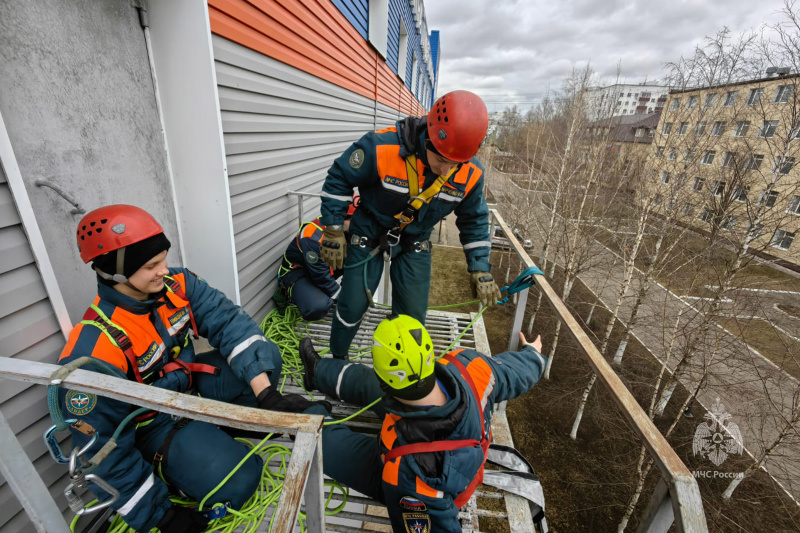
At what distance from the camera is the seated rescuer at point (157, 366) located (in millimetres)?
1589

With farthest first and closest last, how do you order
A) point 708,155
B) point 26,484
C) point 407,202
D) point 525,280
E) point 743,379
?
point 708,155 < point 743,379 < point 407,202 < point 525,280 < point 26,484

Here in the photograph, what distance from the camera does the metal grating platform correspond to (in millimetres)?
2307

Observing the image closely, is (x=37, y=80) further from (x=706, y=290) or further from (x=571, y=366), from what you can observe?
(x=571, y=366)

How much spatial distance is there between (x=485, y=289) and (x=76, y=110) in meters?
2.90

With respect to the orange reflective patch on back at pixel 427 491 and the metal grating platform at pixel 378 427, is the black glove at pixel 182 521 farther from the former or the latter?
the orange reflective patch on back at pixel 427 491

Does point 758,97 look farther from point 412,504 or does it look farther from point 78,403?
point 78,403

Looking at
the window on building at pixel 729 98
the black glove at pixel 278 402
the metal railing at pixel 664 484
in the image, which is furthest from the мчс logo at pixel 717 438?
the black glove at pixel 278 402

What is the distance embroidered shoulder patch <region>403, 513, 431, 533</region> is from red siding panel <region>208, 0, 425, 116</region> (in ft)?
11.0

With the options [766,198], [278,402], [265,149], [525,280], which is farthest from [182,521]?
[766,198]

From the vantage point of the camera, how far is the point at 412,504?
170cm

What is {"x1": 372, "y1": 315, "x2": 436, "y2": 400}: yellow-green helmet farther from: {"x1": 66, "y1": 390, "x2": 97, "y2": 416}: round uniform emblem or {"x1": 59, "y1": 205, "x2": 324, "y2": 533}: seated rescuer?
{"x1": 66, "y1": 390, "x2": 97, "y2": 416}: round uniform emblem

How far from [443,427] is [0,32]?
8.70ft

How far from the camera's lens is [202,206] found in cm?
Answer: 271

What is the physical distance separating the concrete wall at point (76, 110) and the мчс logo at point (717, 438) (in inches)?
449
